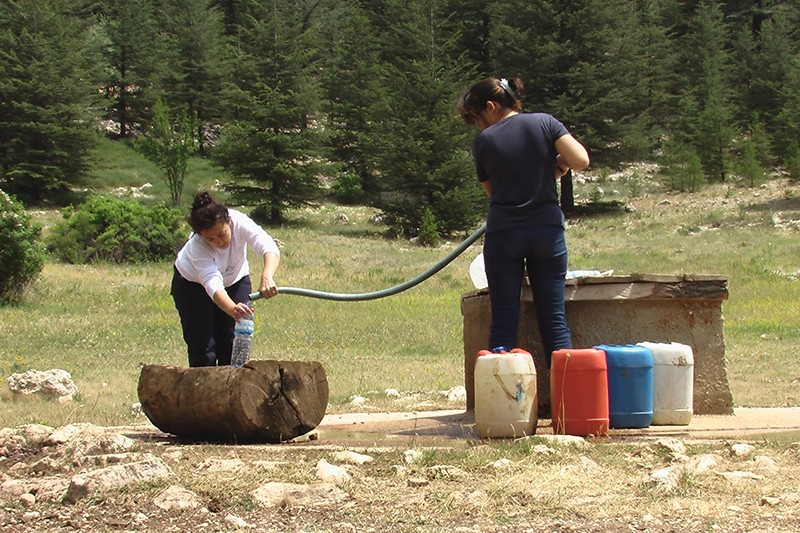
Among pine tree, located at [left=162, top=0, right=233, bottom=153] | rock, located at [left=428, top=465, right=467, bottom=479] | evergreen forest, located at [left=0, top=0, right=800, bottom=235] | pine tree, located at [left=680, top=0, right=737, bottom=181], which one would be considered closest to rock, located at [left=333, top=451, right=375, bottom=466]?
rock, located at [left=428, top=465, right=467, bottom=479]

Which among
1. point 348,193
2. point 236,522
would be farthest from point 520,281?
point 348,193

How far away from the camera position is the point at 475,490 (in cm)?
369

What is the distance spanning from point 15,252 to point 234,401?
1170cm

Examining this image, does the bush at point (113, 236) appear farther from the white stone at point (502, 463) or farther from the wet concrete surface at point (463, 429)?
the white stone at point (502, 463)

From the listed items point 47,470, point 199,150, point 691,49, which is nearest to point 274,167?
point 199,150

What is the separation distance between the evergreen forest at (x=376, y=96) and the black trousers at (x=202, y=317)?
27.3m

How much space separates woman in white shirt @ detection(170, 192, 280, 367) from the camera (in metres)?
5.28

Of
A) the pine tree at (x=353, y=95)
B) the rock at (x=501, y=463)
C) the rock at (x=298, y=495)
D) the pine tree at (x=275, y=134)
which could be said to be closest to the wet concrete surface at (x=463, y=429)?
the rock at (x=501, y=463)

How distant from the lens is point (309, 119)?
41.3m

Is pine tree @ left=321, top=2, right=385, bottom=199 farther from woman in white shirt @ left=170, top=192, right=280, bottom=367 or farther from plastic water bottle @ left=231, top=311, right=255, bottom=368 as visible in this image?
plastic water bottle @ left=231, top=311, right=255, bottom=368

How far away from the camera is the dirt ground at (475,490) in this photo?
3400 millimetres

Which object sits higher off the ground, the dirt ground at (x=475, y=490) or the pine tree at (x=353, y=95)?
the pine tree at (x=353, y=95)

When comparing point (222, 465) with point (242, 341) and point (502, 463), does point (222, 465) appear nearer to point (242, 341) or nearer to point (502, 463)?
point (502, 463)

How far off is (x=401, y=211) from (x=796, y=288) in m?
19.8
